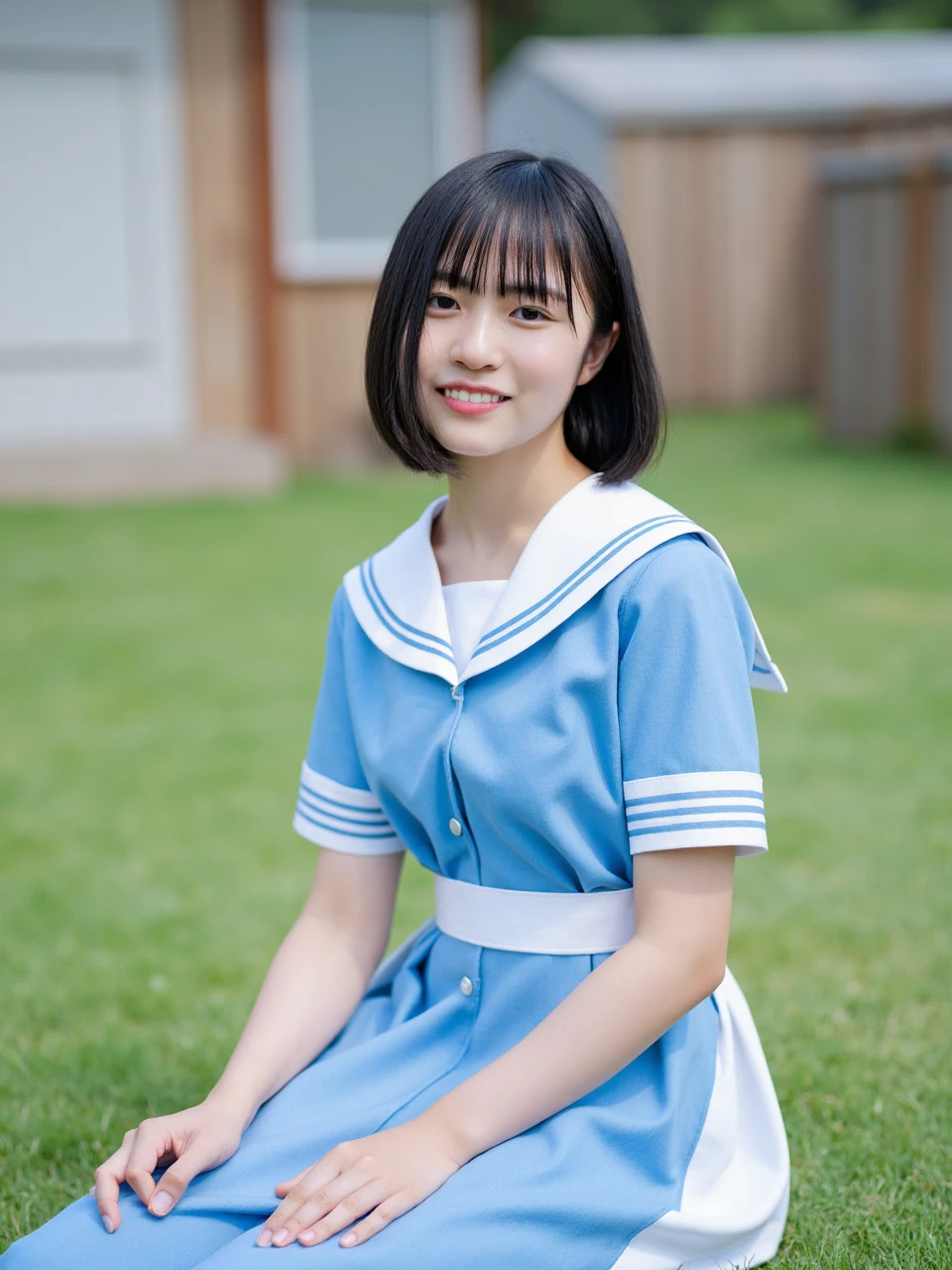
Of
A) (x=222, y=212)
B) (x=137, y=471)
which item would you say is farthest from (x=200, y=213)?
(x=137, y=471)

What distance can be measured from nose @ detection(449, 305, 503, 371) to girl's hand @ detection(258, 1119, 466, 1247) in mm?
778

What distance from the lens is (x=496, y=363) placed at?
1.67 m

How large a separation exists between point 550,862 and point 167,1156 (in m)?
0.50

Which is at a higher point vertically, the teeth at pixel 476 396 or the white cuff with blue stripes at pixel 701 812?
the teeth at pixel 476 396

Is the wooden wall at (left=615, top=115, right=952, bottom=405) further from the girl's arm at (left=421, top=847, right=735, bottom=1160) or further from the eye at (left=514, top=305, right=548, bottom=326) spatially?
the girl's arm at (left=421, top=847, right=735, bottom=1160)

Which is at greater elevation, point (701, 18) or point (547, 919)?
point (701, 18)

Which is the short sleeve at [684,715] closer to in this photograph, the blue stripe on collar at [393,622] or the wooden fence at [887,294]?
the blue stripe on collar at [393,622]

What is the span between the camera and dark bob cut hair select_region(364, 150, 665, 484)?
64.5 inches

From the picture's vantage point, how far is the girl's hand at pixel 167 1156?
158 cm

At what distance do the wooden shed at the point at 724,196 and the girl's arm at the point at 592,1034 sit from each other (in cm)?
1101

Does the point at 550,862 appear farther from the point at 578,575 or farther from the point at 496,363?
the point at 496,363

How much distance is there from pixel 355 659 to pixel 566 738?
1.08 ft

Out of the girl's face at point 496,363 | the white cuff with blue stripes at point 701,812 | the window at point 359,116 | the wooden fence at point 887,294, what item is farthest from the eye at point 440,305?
the window at point 359,116

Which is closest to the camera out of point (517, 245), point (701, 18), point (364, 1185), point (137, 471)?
point (364, 1185)
